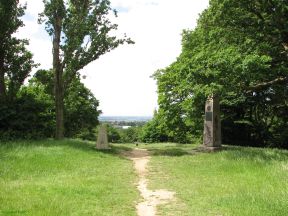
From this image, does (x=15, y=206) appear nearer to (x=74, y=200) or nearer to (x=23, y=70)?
(x=74, y=200)

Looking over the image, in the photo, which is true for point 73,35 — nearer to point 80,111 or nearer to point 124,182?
point 124,182

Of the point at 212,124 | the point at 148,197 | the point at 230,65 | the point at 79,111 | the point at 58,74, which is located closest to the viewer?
the point at 148,197

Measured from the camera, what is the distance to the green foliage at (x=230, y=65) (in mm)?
21344

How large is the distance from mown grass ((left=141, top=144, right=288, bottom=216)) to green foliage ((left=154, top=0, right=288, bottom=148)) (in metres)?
4.04

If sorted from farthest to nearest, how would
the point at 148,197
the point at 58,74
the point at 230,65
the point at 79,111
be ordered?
the point at 79,111, the point at 58,74, the point at 230,65, the point at 148,197

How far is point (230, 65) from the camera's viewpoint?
20859 mm

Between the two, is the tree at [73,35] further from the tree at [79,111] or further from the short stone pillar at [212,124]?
the tree at [79,111]

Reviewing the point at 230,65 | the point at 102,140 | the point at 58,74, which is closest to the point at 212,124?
the point at 230,65

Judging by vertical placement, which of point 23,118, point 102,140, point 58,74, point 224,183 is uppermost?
point 58,74

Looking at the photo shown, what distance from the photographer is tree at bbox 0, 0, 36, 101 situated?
27.9 meters

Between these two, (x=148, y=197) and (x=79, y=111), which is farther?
(x=79, y=111)

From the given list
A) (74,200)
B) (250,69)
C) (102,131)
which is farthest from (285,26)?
(74,200)

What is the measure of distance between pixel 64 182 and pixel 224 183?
5209mm

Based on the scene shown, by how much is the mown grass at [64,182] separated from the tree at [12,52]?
9342 millimetres
